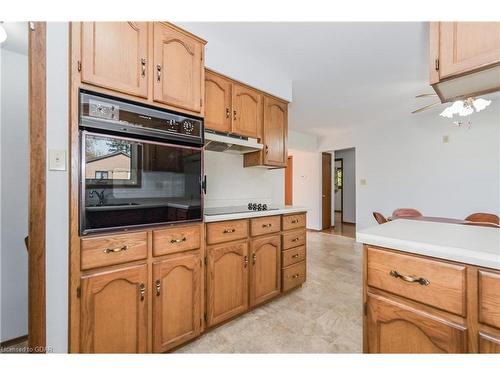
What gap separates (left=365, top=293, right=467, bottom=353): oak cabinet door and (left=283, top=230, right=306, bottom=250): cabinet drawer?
1.34 meters

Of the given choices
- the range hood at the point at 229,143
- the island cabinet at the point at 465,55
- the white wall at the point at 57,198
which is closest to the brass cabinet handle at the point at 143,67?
the white wall at the point at 57,198

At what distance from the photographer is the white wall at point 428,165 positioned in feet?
10.9

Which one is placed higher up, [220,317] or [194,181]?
[194,181]

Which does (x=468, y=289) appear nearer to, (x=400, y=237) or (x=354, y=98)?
(x=400, y=237)

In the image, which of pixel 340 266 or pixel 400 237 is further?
pixel 340 266

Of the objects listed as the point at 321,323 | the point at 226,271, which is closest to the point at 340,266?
the point at 321,323

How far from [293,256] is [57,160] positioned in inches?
83.5

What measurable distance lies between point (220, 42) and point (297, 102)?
5.82ft

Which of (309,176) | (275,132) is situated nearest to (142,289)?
(275,132)

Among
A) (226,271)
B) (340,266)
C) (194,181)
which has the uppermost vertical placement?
(194,181)

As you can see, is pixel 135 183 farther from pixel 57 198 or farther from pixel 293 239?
pixel 293 239

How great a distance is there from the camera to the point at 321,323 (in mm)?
1871

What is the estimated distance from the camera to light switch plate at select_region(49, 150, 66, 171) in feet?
3.68
